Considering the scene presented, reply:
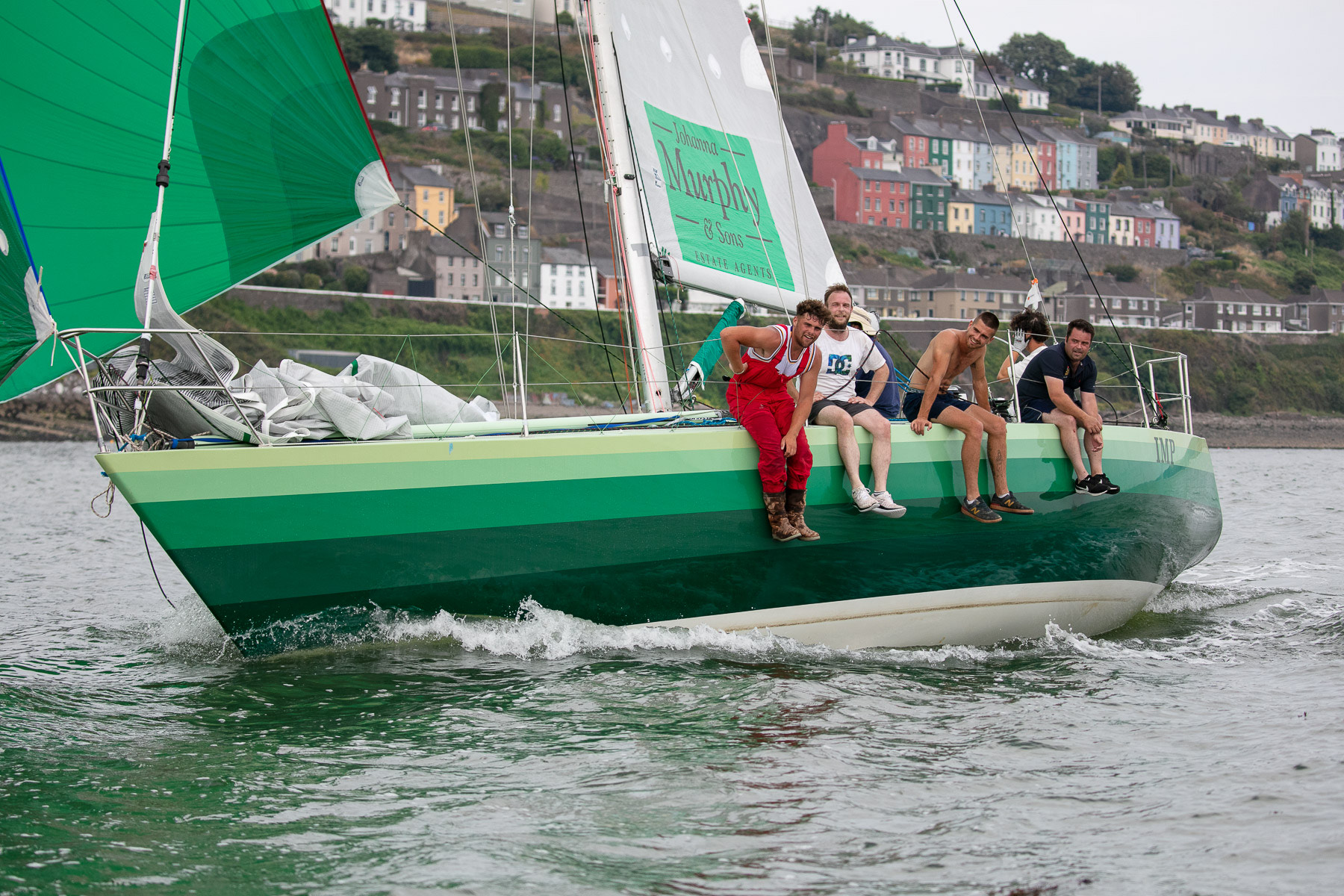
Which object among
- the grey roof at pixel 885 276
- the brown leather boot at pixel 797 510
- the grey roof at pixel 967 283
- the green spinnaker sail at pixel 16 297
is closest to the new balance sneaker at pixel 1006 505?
the brown leather boot at pixel 797 510

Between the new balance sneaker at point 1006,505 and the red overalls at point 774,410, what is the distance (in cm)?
130

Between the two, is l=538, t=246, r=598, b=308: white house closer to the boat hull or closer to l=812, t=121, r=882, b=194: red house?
l=812, t=121, r=882, b=194: red house

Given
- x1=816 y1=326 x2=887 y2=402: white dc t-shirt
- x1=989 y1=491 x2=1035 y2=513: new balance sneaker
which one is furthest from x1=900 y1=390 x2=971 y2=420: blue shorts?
x1=989 y1=491 x2=1035 y2=513: new balance sneaker

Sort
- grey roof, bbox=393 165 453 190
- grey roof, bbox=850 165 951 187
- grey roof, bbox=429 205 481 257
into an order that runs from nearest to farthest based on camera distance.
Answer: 1. grey roof, bbox=429 205 481 257
2. grey roof, bbox=393 165 453 190
3. grey roof, bbox=850 165 951 187

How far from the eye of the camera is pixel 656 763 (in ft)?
13.6

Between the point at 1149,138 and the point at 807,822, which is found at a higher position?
the point at 1149,138

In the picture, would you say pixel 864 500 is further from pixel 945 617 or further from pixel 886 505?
pixel 945 617

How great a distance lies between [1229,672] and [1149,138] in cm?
13516

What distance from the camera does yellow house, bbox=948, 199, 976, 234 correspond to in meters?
96.0

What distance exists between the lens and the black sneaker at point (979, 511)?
21.4 feet

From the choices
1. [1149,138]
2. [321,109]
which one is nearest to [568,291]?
[321,109]

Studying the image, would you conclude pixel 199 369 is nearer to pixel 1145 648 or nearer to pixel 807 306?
pixel 807 306

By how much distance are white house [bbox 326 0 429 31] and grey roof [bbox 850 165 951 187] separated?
50.3m

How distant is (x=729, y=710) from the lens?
488cm
